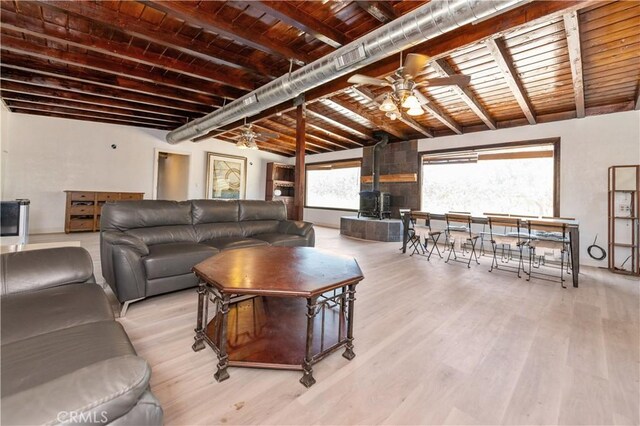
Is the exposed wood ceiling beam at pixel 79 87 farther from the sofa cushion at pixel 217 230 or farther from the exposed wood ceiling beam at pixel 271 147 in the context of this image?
the sofa cushion at pixel 217 230

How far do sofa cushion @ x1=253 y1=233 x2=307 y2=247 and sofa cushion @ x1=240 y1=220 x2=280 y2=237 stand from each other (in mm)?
116

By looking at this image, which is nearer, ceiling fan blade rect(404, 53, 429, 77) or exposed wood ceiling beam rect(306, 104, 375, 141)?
ceiling fan blade rect(404, 53, 429, 77)

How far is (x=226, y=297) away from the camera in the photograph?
1.59 m

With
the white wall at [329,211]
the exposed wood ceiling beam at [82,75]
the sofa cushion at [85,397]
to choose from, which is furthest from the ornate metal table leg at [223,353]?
the white wall at [329,211]

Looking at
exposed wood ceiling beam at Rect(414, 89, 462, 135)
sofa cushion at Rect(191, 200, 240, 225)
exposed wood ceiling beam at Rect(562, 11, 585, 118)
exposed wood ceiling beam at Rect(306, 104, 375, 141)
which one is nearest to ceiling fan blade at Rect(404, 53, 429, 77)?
exposed wood ceiling beam at Rect(562, 11, 585, 118)

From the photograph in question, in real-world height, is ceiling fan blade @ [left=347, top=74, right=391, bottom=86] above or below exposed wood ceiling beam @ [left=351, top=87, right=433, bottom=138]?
below

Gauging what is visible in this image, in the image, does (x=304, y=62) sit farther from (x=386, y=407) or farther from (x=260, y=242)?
(x=386, y=407)

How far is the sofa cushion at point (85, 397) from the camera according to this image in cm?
59

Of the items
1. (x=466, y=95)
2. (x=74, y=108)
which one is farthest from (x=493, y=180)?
(x=74, y=108)

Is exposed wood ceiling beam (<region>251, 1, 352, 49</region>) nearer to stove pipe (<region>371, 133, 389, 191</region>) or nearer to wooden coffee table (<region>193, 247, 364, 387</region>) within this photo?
wooden coffee table (<region>193, 247, 364, 387</region>)

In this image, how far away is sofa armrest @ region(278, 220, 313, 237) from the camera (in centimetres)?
418

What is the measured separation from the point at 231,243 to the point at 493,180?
18.9 ft

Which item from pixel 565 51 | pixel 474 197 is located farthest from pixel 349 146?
pixel 565 51

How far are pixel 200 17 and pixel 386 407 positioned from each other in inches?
151
